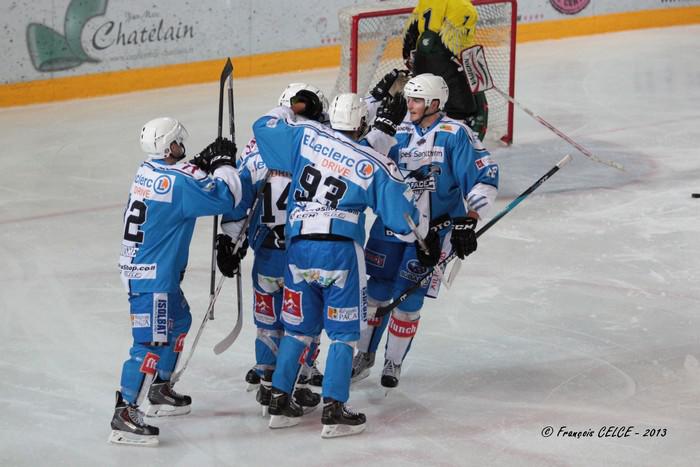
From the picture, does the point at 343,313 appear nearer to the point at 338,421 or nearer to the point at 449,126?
the point at 338,421

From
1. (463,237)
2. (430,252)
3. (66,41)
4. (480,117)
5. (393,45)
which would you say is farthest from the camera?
(66,41)

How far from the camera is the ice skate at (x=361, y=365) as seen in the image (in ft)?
15.4

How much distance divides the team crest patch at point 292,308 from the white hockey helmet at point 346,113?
22.6 inches

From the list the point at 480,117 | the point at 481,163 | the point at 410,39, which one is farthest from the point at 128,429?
the point at 480,117

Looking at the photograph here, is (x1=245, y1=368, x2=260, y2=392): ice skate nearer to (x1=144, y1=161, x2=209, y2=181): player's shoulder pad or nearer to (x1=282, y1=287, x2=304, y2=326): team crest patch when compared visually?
(x1=282, y1=287, x2=304, y2=326): team crest patch

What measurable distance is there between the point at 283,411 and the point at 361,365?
60 cm

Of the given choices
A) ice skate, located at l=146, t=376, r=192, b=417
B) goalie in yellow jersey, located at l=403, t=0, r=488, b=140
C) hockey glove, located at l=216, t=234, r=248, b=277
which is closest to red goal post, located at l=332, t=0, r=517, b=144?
goalie in yellow jersey, located at l=403, t=0, r=488, b=140

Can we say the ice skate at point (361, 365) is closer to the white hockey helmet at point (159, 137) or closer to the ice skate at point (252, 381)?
the ice skate at point (252, 381)

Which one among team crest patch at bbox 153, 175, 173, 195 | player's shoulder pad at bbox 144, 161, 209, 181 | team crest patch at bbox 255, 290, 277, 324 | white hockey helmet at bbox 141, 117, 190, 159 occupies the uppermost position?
white hockey helmet at bbox 141, 117, 190, 159

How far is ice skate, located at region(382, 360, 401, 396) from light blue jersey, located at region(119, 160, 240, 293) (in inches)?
37.8

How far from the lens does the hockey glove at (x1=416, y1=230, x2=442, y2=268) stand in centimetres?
422

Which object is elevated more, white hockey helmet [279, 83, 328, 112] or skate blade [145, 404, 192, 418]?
white hockey helmet [279, 83, 328, 112]

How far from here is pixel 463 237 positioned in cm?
434

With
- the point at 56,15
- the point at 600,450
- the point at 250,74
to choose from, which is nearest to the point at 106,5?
the point at 56,15
